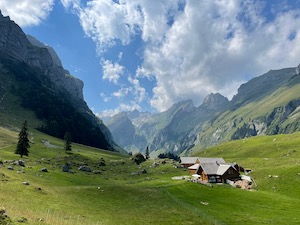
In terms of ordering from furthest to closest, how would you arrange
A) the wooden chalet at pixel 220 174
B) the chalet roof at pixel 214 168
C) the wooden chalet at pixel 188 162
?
the wooden chalet at pixel 188 162 < the chalet roof at pixel 214 168 < the wooden chalet at pixel 220 174

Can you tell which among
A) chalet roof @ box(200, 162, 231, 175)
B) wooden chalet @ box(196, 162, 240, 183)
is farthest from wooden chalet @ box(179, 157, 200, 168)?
wooden chalet @ box(196, 162, 240, 183)

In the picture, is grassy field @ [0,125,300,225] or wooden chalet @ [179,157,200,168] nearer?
grassy field @ [0,125,300,225]

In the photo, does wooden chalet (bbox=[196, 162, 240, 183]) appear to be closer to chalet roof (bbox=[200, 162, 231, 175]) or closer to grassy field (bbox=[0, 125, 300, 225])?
chalet roof (bbox=[200, 162, 231, 175])

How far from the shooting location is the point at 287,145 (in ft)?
497

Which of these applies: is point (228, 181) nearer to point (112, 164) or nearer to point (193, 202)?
point (193, 202)

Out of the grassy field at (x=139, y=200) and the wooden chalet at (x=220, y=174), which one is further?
the wooden chalet at (x=220, y=174)

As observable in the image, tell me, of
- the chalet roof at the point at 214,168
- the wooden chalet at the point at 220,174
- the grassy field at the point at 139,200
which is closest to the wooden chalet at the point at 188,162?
the grassy field at the point at 139,200

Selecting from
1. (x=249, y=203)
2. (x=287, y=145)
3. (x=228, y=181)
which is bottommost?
(x=249, y=203)

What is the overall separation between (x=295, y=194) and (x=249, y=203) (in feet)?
62.4

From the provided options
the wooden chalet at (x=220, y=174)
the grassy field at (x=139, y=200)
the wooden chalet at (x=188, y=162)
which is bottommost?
the grassy field at (x=139, y=200)

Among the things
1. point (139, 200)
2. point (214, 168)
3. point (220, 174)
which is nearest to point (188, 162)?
point (214, 168)

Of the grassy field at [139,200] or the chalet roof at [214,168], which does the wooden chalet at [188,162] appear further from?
the chalet roof at [214,168]

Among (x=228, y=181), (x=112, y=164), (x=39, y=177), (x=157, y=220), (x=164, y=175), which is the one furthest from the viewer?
(x=112, y=164)

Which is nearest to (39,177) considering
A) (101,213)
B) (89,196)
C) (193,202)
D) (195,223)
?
(89,196)
